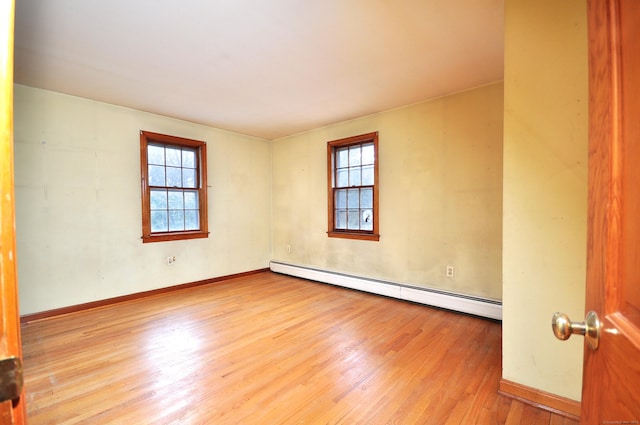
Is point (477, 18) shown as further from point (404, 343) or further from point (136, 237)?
point (136, 237)

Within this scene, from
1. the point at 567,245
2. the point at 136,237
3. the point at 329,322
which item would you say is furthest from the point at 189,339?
the point at 567,245

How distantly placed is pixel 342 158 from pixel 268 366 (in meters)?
3.27

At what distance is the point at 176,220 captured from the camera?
430 centimetres

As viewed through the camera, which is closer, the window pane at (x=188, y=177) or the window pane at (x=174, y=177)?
the window pane at (x=174, y=177)

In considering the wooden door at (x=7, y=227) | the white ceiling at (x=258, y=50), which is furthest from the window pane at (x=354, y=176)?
the wooden door at (x=7, y=227)

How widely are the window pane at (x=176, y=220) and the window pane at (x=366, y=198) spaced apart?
9.34 feet

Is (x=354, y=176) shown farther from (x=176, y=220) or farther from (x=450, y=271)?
(x=176, y=220)

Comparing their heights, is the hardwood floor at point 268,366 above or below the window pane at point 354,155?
below

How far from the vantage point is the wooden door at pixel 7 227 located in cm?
46

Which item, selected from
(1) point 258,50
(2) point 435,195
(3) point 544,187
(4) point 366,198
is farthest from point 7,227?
(4) point 366,198

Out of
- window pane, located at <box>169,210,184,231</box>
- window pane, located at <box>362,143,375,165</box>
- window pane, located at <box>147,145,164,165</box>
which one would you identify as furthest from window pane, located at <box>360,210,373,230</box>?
window pane, located at <box>147,145,164,165</box>

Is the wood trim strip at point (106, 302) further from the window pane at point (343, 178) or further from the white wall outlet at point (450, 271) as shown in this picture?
the white wall outlet at point (450, 271)

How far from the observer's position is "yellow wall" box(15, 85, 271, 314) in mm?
3068

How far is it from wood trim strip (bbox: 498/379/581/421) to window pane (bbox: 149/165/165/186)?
4.51 m
